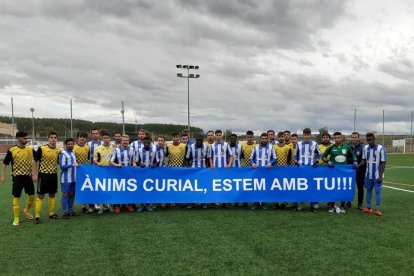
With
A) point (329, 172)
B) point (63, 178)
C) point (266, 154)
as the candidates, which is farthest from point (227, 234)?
point (63, 178)

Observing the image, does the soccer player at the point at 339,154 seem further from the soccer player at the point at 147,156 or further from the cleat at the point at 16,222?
the cleat at the point at 16,222

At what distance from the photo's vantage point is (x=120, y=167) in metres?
8.11

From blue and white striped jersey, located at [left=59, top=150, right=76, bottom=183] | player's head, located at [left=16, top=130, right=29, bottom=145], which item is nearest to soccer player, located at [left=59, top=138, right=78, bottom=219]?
blue and white striped jersey, located at [left=59, top=150, right=76, bottom=183]

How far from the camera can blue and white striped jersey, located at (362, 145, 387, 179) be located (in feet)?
26.0

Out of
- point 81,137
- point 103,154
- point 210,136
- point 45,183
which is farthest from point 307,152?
point 45,183

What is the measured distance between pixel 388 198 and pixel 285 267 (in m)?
6.95

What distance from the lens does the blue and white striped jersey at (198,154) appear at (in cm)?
892

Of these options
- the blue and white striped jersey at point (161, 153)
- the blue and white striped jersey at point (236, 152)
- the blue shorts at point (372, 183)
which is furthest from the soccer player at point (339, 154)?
the blue and white striped jersey at point (161, 153)

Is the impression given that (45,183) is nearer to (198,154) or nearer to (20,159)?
(20,159)

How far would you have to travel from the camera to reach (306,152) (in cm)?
841

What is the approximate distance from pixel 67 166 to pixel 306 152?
5.56 metres

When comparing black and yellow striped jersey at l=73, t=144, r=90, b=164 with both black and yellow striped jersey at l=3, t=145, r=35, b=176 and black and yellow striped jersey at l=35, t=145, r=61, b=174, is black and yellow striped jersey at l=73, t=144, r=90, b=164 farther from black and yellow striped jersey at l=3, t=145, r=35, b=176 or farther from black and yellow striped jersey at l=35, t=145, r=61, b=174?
black and yellow striped jersey at l=3, t=145, r=35, b=176

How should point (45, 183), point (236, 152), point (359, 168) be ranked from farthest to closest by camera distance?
point (236, 152), point (359, 168), point (45, 183)

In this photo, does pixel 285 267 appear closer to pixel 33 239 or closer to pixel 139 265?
pixel 139 265
